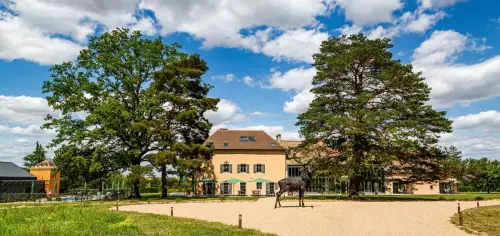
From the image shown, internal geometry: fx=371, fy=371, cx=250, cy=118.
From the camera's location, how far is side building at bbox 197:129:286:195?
41375 millimetres

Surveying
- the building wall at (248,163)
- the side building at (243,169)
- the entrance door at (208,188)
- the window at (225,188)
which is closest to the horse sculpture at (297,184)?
the side building at (243,169)

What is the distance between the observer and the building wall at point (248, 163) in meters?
41.6

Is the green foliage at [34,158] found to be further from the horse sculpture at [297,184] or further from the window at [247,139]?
the horse sculpture at [297,184]

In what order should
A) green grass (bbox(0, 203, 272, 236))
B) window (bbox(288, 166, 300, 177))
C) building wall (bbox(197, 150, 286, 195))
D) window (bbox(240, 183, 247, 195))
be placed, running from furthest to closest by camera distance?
window (bbox(288, 166, 300, 177)), building wall (bbox(197, 150, 286, 195)), window (bbox(240, 183, 247, 195)), green grass (bbox(0, 203, 272, 236))

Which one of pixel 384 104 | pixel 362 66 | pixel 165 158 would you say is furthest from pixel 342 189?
pixel 165 158

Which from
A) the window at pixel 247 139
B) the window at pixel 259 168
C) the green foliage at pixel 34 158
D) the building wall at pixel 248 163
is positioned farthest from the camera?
the green foliage at pixel 34 158

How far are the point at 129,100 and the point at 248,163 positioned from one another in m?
15.3

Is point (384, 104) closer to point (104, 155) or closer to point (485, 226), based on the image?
point (485, 226)

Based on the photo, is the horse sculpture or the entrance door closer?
the horse sculpture

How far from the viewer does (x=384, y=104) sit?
99.7 feet

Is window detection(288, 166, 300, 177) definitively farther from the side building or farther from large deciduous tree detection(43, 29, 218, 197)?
large deciduous tree detection(43, 29, 218, 197)

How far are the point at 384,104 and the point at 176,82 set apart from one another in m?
17.4

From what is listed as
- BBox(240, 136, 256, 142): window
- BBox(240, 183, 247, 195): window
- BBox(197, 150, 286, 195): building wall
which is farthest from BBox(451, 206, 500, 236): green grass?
BBox(240, 136, 256, 142): window

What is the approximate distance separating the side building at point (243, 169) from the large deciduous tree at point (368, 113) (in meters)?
10.9
